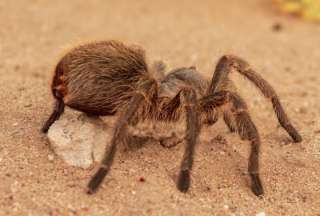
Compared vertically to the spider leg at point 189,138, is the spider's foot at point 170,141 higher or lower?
lower

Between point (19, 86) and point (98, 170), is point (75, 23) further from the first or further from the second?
point (98, 170)

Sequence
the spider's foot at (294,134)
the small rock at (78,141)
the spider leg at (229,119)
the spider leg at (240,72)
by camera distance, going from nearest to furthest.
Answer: the small rock at (78,141) < the spider leg at (229,119) < the spider leg at (240,72) < the spider's foot at (294,134)

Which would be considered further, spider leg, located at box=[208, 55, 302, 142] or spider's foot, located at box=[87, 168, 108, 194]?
spider leg, located at box=[208, 55, 302, 142]

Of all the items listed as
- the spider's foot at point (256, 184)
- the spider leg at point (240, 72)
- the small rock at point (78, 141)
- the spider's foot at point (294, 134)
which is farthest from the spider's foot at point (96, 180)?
the spider's foot at point (294, 134)

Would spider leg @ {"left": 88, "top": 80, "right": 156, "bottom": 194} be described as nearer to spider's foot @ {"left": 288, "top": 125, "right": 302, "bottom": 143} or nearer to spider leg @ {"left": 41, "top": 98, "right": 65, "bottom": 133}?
spider leg @ {"left": 41, "top": 98, "right": 65, "bottom": 133}

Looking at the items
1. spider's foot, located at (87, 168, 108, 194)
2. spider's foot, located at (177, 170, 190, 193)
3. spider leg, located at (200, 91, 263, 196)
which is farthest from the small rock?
spider leg, located at (200, 91, 263, 196)

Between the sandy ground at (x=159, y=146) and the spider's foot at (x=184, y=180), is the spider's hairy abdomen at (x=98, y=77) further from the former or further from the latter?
the spider's foot at (x=184, y=180)

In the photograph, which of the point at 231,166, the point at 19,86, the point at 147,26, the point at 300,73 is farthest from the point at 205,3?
the point at 231,166

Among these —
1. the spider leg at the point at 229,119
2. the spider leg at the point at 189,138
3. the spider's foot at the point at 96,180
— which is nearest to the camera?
the spider's foot at the point at 96,180
